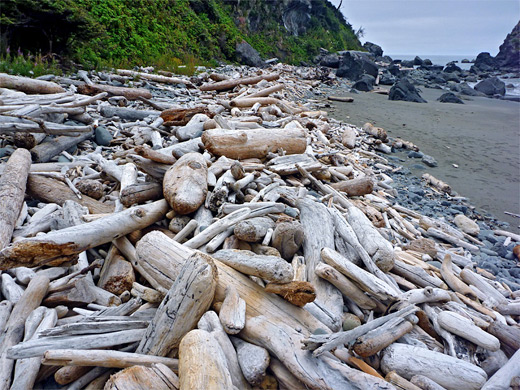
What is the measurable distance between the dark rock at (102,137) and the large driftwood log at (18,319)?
333 centimetres

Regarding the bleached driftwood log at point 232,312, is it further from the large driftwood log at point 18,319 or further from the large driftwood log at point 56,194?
the large driftwood log at point 56,194

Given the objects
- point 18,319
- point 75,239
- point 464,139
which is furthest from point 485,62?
point 18,319

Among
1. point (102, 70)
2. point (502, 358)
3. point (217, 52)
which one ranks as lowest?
point (502, 358)

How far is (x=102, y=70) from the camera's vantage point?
33.5ft

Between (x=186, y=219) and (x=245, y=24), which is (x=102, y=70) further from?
(x=245, y=24)

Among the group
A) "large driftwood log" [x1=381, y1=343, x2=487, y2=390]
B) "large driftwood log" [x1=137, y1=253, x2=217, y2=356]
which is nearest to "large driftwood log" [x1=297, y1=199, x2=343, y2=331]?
"large driftwood log" [x1=381, y1=343, x2=487, y2=390]

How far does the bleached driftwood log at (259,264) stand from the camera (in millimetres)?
2387

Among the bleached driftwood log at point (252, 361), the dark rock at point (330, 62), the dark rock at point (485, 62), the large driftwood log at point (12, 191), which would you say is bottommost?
the bleached driftwood log at point (252, 361)

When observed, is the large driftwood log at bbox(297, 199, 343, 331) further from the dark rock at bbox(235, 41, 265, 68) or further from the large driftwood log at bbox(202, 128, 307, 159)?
the dark rock at bbox(235, 41, 265, 68)

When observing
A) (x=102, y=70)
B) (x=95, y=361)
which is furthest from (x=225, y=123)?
(x=102, y=70)

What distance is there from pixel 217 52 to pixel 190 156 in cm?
2021

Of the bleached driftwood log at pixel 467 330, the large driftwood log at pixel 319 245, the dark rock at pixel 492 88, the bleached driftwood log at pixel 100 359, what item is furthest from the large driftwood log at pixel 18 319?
the dark rock at pixel 492 88

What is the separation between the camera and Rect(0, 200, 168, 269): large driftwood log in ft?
7.68

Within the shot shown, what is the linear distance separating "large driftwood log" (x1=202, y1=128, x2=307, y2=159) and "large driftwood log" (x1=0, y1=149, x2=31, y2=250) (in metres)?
2.27
